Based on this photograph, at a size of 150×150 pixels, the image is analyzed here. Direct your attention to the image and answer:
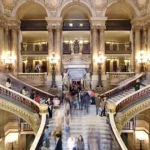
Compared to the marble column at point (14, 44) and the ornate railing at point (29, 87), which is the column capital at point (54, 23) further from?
the ornate railing at point (29, 87)

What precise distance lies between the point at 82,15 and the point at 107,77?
6.83 m

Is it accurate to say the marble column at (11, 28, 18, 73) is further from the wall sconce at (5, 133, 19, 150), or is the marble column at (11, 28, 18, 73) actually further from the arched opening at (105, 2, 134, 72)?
the arched opening at (105, 2, 134, 72)

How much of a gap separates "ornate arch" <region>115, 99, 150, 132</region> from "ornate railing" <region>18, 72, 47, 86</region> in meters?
9.38

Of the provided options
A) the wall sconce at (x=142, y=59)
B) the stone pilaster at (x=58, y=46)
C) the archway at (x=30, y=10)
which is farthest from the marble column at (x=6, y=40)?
the wall sconce at (x=142, y=59)

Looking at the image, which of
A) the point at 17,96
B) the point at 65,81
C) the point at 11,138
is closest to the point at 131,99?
the point at 17,96

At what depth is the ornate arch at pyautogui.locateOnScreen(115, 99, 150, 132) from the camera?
13188mm

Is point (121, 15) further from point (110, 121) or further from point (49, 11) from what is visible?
point (110, 121)

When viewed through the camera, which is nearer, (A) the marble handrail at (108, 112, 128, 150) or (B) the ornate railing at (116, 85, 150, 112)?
(A) the marble handrail at (108, 112, 128, 150)

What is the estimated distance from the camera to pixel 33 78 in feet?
70.4

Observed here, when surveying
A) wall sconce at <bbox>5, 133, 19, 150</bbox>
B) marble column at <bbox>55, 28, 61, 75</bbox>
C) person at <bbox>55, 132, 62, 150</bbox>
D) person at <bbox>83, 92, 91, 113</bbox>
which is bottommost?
wall sconce at <bbox>5, 133, 19, 150</bbox>

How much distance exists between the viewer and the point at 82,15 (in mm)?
23938

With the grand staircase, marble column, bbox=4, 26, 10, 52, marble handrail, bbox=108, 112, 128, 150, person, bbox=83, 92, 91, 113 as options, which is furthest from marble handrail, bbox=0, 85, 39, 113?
marble column, bbox=4, 26, 10, 52

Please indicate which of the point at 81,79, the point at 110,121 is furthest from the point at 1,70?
the point at 110,121

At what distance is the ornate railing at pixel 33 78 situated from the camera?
2133cm
